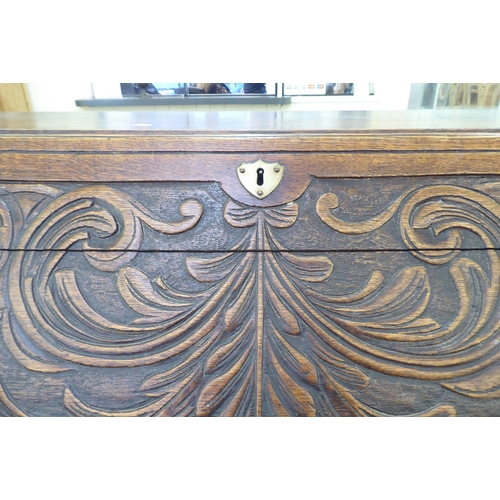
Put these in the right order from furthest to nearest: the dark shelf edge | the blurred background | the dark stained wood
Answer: the dark shelf edge
the blurred background
the dark stained wood

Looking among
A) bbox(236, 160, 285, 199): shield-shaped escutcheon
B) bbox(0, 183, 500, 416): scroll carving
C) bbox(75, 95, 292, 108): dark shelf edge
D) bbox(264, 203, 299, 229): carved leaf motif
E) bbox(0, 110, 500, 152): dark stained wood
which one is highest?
bbox(0, 110, 500, 152): dark stained wood

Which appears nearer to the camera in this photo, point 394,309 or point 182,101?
point 394,309

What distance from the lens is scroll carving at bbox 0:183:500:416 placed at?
2.38 ft

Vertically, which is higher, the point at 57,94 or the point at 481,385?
the point at 57,94

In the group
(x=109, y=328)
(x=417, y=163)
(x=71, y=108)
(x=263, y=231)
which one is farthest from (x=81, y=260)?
(x=71, y=108)

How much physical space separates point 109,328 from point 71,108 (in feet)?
4.35

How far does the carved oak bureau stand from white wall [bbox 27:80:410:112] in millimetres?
898

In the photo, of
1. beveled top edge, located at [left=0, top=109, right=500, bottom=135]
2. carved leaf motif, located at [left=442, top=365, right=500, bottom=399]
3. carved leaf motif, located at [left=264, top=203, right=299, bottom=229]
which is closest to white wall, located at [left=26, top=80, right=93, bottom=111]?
beveled top edge, located at [left=0, top=109, right=500, bottom=135]

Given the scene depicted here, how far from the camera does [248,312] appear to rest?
2.48ft

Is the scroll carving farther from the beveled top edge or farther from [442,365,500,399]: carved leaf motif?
the beveled top edge

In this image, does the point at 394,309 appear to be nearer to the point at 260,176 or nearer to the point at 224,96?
the point at 260,176

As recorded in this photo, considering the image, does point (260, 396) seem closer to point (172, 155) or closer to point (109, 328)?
point (109, 328)

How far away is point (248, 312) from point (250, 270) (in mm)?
84

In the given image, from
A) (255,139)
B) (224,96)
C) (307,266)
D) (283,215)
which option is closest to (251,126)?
(255,139)
